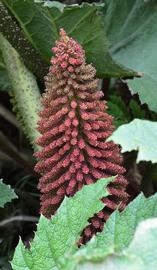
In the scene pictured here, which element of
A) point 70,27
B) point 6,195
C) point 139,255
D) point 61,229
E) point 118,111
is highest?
point 70,27

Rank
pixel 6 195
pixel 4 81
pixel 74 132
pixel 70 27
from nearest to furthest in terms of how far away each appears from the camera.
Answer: pixel 74 132, pixel 6 195, pixel 70 27, pixel 4 81

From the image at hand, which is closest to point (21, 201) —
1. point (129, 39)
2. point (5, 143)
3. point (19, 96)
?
point (5, 143)

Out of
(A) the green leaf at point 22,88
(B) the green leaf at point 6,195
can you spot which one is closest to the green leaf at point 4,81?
(A) the green leaf at point 22,88

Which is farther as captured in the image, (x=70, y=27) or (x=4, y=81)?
(x=4, y=81)

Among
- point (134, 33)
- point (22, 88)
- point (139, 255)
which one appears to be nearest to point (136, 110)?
point (134, 33)

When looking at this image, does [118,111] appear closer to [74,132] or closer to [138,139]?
[74,132]

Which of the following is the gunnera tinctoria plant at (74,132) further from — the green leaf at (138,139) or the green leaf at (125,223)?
the green leaf at (138,139)
